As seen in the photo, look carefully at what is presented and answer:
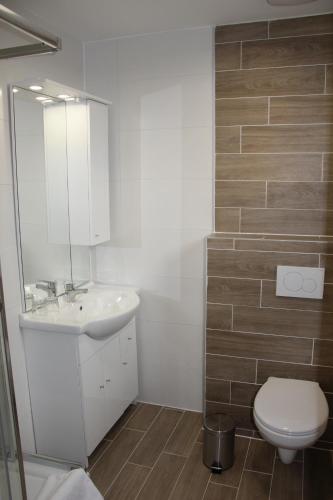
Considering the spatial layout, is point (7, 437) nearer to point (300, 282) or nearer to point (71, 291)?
point (71, 291)

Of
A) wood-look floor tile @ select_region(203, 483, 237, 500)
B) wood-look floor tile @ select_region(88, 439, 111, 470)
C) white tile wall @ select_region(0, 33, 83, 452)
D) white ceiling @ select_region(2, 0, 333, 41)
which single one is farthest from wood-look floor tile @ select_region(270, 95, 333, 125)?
wood-look floor tile @ select_region(88, 439, 111, 470)

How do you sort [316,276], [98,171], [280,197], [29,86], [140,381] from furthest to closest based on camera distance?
1. [140,381]
2. [98,171]
3. [280,197]
4. [316,276]
5. [29,86]

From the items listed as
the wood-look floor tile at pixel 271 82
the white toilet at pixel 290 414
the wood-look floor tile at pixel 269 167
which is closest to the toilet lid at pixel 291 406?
the white toilet at pixel 290 414

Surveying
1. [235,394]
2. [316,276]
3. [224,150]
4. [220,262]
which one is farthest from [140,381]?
[224,150]

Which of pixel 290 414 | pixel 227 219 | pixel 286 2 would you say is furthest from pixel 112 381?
pixel 286 2

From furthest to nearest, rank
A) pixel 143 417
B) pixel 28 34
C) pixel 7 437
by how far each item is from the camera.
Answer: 1. pixel 143 417
2. pixel 28 34
3. pixel 7 437

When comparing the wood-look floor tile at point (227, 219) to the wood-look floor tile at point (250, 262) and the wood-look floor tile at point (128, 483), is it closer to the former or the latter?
the wood-look floor tile at point (250, 262)

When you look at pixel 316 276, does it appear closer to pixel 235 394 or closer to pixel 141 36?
pixel 235 394

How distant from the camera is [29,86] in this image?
7.39 ft

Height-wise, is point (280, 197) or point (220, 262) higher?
point (280, 197)

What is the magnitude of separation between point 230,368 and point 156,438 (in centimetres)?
64

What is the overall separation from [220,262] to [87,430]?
47.8 inches

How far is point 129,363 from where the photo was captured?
2.84 metres

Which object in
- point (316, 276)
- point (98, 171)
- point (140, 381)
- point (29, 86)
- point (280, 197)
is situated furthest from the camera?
point (140, 381)
